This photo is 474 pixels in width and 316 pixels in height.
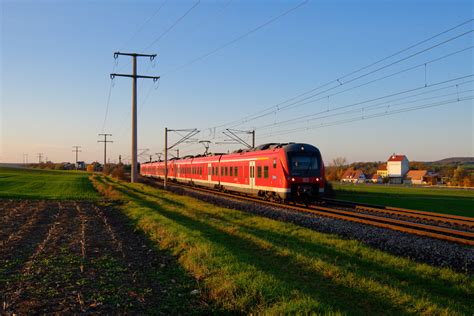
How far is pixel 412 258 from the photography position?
9.95 m

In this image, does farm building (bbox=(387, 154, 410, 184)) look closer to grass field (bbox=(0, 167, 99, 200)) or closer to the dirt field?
grass field (bbox=(0, 167, 99, 200))

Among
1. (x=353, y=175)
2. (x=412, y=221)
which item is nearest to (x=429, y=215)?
(x=412, y=221)

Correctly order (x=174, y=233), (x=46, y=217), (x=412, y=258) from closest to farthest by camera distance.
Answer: (x=412, y=258) < (x=174, y=233) < (x=46, y=217)

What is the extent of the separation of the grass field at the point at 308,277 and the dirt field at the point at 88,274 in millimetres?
534

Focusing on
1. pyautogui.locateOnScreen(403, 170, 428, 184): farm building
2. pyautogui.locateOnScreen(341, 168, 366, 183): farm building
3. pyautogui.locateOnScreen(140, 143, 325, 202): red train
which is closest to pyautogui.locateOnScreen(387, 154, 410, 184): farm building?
pyautogui.locateOnScreen(403, 170, 428, 184): farm building

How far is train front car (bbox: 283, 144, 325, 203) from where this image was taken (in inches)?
858

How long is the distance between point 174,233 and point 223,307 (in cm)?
622

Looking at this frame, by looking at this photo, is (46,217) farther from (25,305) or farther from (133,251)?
(25,305)

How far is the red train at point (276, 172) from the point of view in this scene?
21859mm

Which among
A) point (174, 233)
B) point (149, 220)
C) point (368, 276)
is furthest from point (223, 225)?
point (368, 276)

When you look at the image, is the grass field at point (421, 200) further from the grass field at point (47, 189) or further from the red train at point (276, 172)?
the grass field at point (47, 189)

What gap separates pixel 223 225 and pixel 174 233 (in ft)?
6.81

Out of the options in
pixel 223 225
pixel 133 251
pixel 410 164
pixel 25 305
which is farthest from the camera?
pixel 410 164

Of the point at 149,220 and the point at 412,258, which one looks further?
the point at 149,220
